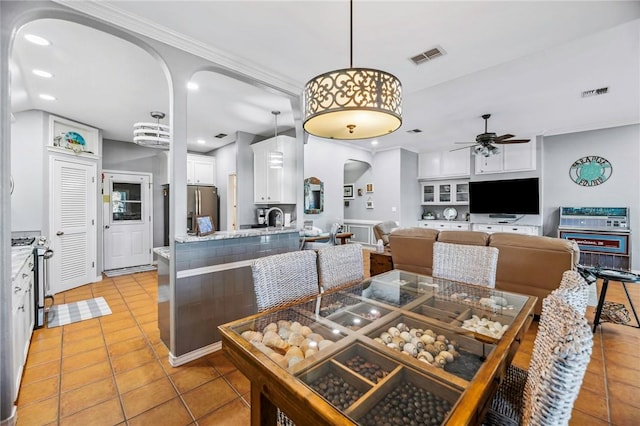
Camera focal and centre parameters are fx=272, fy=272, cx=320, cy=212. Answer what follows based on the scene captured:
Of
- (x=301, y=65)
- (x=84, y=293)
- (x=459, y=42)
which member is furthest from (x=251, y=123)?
(x=84, y=293)

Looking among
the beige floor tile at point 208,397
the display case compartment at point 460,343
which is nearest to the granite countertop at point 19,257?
the beige floor tile at point 208,397

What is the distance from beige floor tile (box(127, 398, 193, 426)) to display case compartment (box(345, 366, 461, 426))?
142cm

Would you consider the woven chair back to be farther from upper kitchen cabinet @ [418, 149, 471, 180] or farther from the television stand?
upper kitchen cabinet @ [418, 149, 471, 180]

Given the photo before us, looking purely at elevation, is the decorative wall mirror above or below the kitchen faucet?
above

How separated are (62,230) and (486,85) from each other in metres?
6.49

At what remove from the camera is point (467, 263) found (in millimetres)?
2236

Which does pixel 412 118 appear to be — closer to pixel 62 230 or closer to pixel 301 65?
pixel 301 65

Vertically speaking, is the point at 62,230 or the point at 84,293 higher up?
the point at 62,230

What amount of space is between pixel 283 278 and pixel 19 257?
249 centimetres

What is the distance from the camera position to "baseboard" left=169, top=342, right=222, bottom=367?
2.23 metres

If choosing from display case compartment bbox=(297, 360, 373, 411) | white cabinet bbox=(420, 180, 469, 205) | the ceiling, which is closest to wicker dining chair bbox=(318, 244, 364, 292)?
display case compartment bbox=(297, 360, 373, 411)

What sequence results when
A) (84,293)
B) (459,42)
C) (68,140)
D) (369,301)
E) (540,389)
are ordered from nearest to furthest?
(540,389) → (369,301) → (459,42) → (84,293) → (68,140)

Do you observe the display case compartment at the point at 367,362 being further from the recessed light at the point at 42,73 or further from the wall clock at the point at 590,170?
the wall clock at the point at 590,170

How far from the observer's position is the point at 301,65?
278 cm
